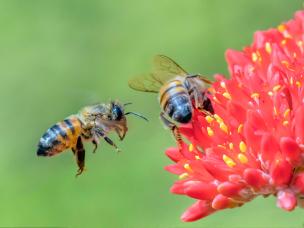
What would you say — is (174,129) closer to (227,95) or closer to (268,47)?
(227,95)

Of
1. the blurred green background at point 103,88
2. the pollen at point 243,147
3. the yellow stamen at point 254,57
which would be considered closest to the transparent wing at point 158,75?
the yellow stamen at point 254,57

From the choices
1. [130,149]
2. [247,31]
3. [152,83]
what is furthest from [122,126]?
[247,31]

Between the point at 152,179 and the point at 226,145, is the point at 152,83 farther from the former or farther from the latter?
the point at 152,179

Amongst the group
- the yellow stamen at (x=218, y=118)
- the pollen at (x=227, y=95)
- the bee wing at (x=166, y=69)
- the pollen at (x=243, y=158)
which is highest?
the bee wing at (x=166, y=69)

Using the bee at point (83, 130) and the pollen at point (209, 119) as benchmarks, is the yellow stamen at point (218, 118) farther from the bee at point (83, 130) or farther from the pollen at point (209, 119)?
the bee at point (83, 130)

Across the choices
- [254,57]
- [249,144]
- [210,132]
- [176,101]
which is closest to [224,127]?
[210,132]

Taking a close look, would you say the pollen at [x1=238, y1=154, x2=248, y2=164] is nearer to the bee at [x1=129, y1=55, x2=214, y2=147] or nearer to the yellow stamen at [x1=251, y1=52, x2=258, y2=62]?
the bee at [x1=129, y1=55, x2=214, y2=147]

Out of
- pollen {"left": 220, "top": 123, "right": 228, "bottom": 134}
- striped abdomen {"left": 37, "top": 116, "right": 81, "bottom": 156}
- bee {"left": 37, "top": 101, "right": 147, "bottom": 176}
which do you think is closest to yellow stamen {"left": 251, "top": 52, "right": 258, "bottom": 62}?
pollen {"left": 220, "top": 123, "right": 228, "bottom": 134}
